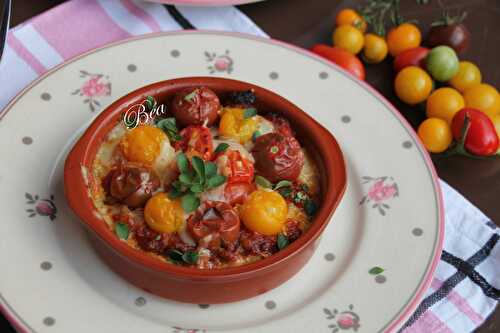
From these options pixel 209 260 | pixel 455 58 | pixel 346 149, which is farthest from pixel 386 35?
pixel 209 260

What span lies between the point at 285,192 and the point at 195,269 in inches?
18.2

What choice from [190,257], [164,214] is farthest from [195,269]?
[164,214]

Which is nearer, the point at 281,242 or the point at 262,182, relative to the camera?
the point at 281,242

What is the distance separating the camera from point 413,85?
3070 mm

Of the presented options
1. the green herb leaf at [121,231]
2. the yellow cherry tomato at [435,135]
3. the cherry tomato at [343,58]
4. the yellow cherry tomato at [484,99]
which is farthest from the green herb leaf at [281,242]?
the yellow cherry tomato at [484,99]

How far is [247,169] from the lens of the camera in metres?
2.35

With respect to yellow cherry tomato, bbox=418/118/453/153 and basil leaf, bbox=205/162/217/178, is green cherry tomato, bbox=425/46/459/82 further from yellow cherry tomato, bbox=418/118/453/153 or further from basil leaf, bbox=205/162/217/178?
basil leaf, bbox=205/162/217/178

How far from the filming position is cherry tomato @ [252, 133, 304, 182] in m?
2.36

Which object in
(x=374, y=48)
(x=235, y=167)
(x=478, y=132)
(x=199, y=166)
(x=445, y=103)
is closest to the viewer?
(x=199, y=166)

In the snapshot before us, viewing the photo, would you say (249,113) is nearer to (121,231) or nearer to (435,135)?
(121,231)

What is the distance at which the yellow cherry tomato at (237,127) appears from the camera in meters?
2.50

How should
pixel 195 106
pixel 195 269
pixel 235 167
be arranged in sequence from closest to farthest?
pixel 195 269
pixel 235 167
pixel 195 106

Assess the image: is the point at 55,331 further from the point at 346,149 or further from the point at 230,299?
the point at 346,149

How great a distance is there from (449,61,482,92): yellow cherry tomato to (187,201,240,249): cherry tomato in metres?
1.44
